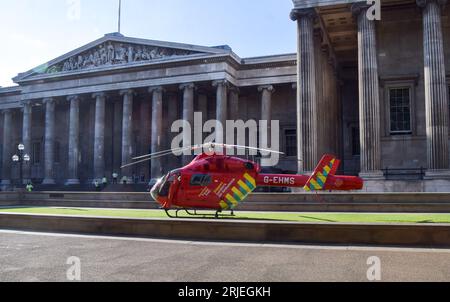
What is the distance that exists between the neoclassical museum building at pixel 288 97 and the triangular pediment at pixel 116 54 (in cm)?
15

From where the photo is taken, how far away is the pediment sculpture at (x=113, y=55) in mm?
49656

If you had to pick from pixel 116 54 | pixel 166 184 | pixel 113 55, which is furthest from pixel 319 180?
pixel 113 55

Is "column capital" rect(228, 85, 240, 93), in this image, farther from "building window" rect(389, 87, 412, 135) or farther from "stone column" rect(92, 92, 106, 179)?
"building window" rect(389, 87, 412, 135)

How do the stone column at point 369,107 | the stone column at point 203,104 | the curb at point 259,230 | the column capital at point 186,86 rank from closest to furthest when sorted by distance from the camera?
the curb at point 259,230, the stone column at point 369,107, the column capital at point 186,86, the stone column at point 203,104

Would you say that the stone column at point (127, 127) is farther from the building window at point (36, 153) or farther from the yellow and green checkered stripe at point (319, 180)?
the yellow and green checkered stripe at point (319, 180)

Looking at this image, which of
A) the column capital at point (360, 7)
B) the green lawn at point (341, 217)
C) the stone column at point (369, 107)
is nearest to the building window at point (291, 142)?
the stone column at point (369, 107)

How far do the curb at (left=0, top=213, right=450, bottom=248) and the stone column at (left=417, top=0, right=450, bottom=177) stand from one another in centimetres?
2074

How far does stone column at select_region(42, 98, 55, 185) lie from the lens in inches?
2122

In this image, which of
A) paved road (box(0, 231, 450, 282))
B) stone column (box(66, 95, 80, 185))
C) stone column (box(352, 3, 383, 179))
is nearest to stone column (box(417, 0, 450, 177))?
stone column (box(352, 3, 383, 179))

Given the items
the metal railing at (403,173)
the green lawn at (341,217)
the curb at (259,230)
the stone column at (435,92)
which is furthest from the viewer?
the metal railing at (403,173)

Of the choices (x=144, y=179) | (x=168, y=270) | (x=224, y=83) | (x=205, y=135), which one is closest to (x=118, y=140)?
(x=144, y=179)

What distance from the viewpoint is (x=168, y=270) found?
8242 millimetres

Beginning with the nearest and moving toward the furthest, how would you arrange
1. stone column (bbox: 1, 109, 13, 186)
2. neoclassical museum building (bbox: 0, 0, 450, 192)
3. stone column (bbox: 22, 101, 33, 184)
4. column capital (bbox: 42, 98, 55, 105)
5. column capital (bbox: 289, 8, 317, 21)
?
neoclassical museum building (bbox: 0, 0, 450, 192) < column capital (bbox: 289, 8, 317, 21) < column capital (bbox: 42, 98, 55, 105) < stone column (bbox: 22, 101, 33, 184) < stone column (bbox: 1, 109, 13, 186)
